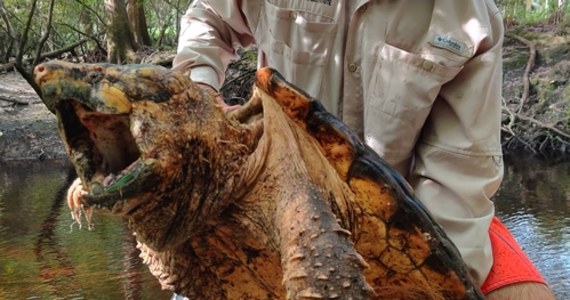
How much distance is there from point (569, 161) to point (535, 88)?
208 centimetres

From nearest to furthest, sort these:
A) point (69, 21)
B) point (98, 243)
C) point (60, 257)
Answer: point (60, 257) → point (98, 243) → point (69, 21)

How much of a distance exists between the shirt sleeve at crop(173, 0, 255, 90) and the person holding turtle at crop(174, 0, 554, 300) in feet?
0.07

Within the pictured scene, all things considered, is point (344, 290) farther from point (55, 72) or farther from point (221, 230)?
point (55, 72)

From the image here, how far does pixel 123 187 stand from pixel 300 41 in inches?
40.7

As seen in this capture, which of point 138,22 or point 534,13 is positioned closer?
point 138,22

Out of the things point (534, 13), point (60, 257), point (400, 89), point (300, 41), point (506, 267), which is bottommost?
point (534, 13)

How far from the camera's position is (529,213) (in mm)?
6539

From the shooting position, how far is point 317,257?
1378 mm

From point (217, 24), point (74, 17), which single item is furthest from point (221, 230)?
point (74, 17)

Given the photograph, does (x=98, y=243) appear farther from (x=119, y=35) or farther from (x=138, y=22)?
(x=138, y=22)

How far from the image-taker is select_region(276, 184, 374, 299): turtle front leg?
52.8 inches

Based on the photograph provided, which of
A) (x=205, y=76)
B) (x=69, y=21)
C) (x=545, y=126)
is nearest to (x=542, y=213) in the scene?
(x=545, y=126)

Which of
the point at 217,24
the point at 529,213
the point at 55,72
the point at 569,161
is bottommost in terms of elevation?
the point at 569,161

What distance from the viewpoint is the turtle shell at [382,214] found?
1.64 m
